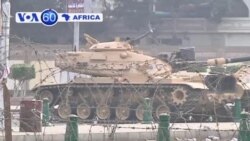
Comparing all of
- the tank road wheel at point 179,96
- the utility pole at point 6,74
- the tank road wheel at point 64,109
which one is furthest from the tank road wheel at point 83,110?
the utility pole at point 6,74

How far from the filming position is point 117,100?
77.2 feet

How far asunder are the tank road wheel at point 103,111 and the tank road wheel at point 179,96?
6.46ft

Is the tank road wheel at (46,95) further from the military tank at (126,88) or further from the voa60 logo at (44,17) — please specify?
the voa60 logo at (44,17)

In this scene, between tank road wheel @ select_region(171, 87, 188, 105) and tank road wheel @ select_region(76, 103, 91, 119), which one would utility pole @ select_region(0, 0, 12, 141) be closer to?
tank road wheel @ select_region(171, 87, 188, 105)

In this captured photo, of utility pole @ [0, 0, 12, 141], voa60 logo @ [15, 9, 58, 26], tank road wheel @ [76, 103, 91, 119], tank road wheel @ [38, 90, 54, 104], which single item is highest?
voa60 logo @ [15, 9, 58, 26]

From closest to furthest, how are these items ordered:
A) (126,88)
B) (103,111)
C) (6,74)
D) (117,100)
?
1. (6,74)
2. (126,88)
3. (103,111)
4. (117,100)

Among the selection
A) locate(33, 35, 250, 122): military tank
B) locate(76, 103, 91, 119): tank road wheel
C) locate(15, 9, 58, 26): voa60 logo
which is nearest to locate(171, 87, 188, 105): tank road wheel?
locate(33, 35, 250, 122): military tank

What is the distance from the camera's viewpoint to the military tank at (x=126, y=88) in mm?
21688

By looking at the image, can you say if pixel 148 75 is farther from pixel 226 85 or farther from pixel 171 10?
pixel 171 10

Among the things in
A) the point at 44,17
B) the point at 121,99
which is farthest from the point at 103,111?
the point at 44,17

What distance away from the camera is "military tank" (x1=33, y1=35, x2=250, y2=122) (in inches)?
854

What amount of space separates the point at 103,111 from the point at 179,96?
2.31 m

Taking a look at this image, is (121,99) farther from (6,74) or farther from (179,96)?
(6,74)

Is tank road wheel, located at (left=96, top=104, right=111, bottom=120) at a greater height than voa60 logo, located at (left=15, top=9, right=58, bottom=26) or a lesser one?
lesser
